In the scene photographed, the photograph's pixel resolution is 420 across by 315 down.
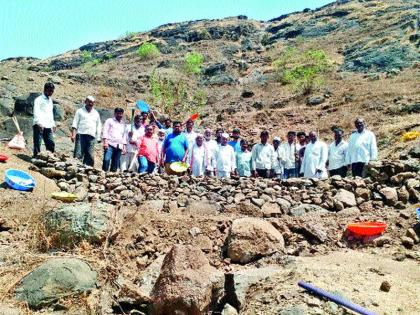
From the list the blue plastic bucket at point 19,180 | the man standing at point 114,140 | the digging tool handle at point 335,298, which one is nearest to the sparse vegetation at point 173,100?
the man standing at point 114,140

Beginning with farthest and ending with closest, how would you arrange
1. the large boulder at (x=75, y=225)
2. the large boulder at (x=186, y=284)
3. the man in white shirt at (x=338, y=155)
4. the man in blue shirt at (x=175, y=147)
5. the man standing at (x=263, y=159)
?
1. the man standing at (x=263, y=159)
2. the man in white shirt at (x=338, y=155)
3. the man in blue shirt at (x=175, y=147)
4. the large boulder at (x=75, y=225)
5. the large boulder at (x=186, y=284)

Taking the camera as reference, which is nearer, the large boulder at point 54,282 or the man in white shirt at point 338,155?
the large boulder at point 54,282

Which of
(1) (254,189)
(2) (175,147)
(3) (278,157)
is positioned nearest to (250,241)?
(1) (254,189)

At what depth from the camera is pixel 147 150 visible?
334 inches

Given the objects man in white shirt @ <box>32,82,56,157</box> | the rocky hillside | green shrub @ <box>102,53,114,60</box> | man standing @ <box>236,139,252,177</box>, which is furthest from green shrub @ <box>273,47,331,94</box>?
green shrub @ <box>102,53,114,60</box>

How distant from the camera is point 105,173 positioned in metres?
7.91

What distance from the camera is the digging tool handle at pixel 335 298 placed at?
3.86 meters

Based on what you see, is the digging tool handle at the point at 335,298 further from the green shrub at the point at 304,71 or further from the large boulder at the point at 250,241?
the green shrub at the point at 304,71

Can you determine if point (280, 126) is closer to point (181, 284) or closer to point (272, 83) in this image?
point (272, 83)

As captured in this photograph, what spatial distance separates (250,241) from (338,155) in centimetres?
399

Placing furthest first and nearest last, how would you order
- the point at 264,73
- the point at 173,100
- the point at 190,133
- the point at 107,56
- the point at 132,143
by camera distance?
the point at 107,56 < the point at 264,73 < the point at 173,100 < the point at 190,133 < the point at 132,143

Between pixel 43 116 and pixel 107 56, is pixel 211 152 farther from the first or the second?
pixel 107 56

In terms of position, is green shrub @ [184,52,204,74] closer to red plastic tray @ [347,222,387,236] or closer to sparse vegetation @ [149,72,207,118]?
sparse vegetation @ [149,72,207,118]

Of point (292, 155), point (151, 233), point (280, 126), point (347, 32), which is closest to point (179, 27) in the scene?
point (347, 32)
